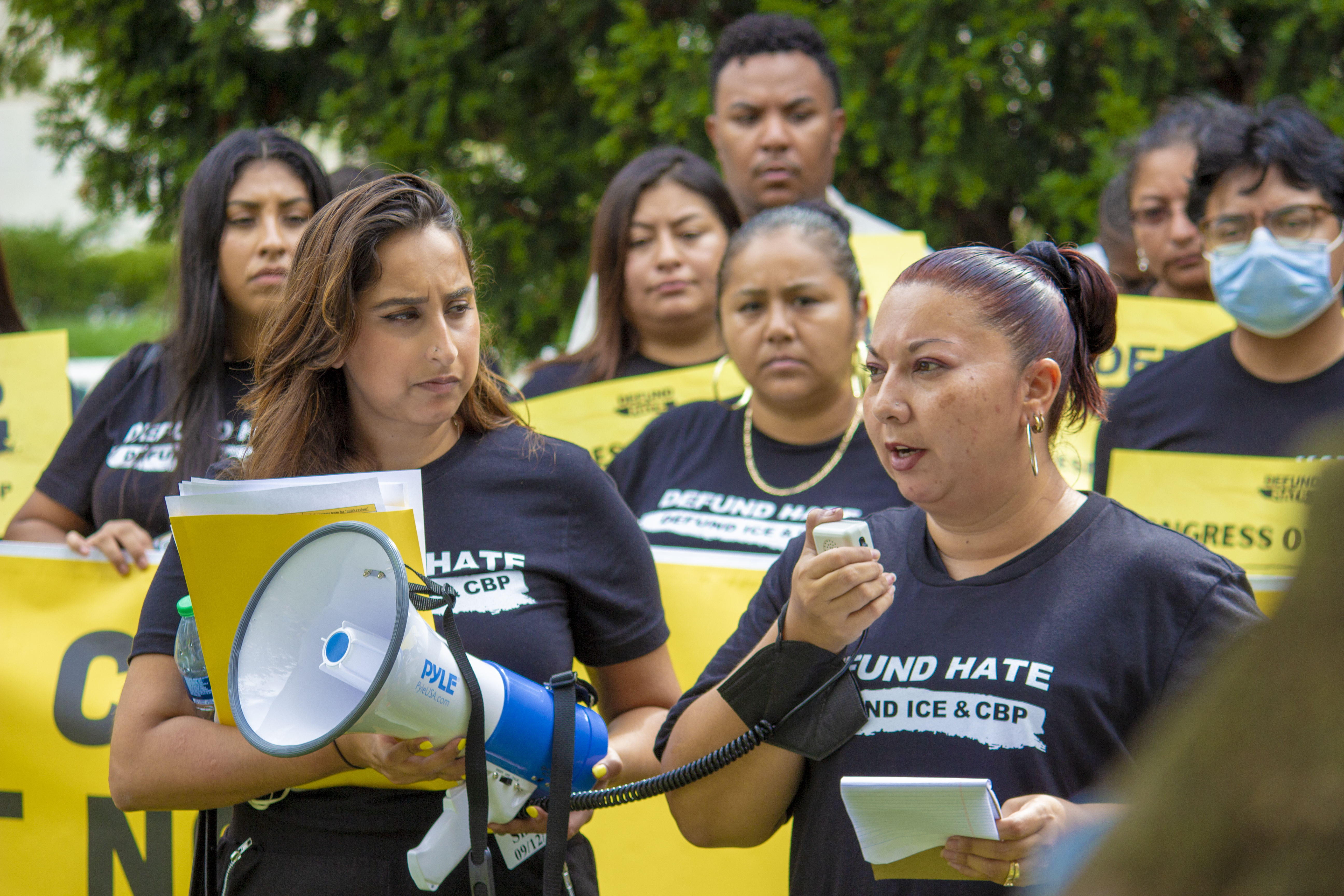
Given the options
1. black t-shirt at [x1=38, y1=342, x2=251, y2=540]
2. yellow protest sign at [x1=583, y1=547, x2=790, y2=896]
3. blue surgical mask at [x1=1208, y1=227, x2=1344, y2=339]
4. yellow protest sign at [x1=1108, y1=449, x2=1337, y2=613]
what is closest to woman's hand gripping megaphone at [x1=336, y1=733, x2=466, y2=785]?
yellow protest sign at [x1=583, y1=547, x2=790, y2=896]

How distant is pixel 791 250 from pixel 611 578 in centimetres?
143

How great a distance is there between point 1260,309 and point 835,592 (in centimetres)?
215

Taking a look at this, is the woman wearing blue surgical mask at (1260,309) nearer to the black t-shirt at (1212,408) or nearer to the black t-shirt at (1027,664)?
the black t-shirt at (1212,408)

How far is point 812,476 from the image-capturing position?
10.4ft

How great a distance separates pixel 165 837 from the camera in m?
3.08

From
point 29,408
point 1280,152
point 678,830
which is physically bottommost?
point 678,830

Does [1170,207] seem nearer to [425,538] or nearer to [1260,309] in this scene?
[1260,309]

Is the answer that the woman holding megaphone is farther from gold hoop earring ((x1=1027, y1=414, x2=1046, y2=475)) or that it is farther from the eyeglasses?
the eyeglasses

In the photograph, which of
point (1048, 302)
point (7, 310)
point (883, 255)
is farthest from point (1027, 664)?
point (7, 310)

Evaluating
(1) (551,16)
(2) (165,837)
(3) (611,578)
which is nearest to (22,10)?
(1) (551,16)

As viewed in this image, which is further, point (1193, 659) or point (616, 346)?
point (616, 346)

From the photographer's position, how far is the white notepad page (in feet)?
5.25

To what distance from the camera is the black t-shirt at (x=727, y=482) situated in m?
3.07

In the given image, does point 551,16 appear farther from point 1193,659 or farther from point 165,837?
point 1193,659
